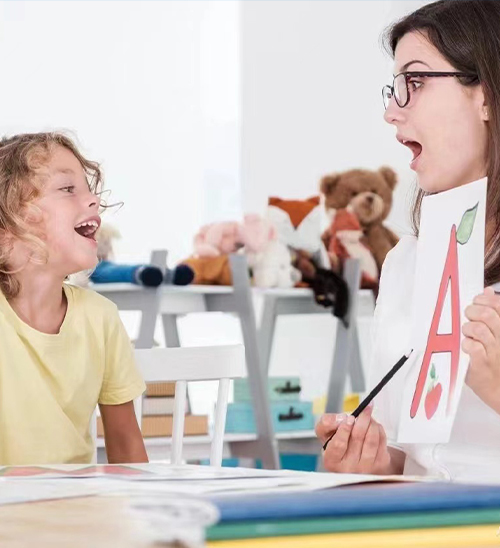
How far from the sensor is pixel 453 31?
1.28 metres

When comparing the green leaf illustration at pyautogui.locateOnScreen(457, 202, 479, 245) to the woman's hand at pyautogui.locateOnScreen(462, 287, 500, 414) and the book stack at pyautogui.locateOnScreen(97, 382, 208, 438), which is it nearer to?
the woman's hand at pyautogui.locateOnScreen(462, 287, 500, 414)

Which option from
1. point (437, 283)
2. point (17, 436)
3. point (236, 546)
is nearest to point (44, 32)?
point (17, 436)

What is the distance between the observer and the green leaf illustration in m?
0.85

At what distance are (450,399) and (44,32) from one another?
175 inches

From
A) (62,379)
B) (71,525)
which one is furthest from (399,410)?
(71,525)

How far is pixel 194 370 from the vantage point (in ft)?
5.07

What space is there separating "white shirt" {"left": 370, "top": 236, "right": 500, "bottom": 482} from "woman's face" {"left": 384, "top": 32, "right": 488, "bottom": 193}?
12 cm

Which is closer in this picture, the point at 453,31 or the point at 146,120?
the point at 453,31

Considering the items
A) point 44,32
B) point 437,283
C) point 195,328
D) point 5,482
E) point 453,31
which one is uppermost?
point 44,32

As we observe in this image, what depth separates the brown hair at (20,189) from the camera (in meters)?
1.63

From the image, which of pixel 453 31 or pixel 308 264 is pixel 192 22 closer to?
pixel 308 264

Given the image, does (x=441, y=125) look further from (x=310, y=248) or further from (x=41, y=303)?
(x=310, y=248)

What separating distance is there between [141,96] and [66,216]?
3.57 meters

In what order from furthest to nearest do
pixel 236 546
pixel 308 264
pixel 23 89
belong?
pixel 23 89 → pixel 308 264 → pixel 236 546
